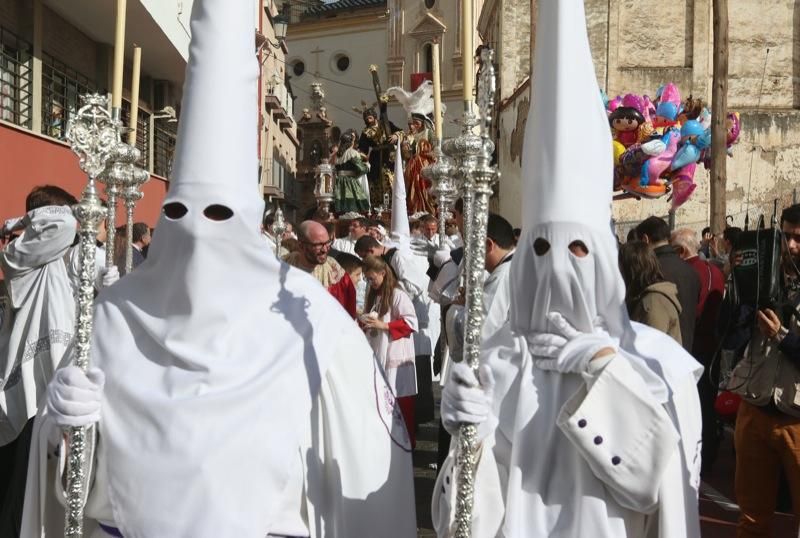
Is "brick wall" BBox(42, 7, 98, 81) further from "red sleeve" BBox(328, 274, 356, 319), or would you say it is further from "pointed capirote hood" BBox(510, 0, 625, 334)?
"pointed capirote hood" BBox(510, 0, 625, 334)

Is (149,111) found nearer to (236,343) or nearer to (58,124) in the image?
(58,124)

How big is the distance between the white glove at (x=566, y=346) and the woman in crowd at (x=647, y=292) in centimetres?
253

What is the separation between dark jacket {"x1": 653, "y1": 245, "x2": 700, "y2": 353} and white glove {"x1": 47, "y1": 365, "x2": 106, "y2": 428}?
476cm

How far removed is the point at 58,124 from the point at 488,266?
32.6ft

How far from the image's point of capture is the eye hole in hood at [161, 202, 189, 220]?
3.23m

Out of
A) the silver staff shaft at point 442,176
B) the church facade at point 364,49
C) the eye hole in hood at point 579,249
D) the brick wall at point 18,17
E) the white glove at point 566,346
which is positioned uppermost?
the church facade at point 364,49

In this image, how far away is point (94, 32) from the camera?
15445mm

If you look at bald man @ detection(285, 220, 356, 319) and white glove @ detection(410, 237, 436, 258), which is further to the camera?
white glove @ detection(410, 237, 436, 258)

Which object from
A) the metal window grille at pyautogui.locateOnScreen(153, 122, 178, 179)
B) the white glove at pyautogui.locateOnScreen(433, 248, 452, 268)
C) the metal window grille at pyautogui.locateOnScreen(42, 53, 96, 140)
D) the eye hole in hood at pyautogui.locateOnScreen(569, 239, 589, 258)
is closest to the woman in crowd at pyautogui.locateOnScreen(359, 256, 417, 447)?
the white glove at pyautogui.locateOnScreen(433, 248, 452, 268)

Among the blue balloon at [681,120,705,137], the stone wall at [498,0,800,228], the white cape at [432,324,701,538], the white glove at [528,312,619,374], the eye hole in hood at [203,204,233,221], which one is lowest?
the white cape at [432,324,701,538]

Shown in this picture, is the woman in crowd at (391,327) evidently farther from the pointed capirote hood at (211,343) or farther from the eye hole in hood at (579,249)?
the eye hole in hood at (579,249)

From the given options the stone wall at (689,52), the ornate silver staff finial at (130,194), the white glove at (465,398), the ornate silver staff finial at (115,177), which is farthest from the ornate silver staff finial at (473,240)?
the stone wall at (689,52)

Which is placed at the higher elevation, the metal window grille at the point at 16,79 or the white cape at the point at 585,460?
the metal window grille at the point at 16,79

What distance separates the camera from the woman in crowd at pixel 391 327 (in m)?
7.11
